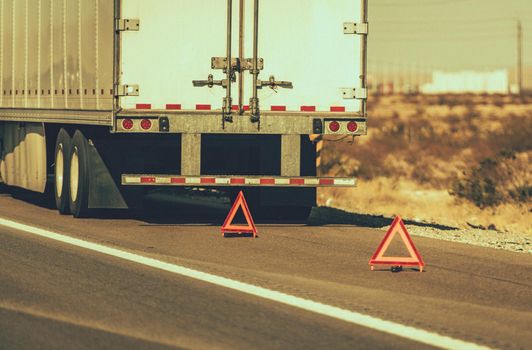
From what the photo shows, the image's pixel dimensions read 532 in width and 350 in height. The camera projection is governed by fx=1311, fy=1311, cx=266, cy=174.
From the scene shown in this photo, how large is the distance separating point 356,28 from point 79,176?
4.47 m

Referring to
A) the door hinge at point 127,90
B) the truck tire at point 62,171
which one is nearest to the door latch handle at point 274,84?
the door hinge at point 127,90

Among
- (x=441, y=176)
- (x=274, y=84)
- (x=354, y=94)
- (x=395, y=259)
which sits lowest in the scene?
(x=441, y=176)

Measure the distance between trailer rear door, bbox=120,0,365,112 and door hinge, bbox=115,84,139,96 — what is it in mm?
53

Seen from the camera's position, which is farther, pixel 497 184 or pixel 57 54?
pixel 497 184

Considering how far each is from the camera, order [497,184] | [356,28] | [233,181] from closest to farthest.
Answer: [233,181] → [356,28] → [497,184]

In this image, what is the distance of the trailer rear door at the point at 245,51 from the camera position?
16.7 meters

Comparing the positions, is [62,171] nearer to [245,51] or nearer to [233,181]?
[233,181]

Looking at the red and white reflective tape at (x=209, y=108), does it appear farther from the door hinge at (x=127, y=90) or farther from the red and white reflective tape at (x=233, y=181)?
the red and white reflective tape at (x=233, y=181)

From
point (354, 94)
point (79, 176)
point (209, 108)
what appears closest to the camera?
point (209, 108)

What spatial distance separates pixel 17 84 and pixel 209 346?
14299 mm

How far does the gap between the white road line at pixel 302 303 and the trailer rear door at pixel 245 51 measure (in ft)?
9.12

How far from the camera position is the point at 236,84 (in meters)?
16.9

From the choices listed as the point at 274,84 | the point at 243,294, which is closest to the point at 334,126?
the point at 274,84

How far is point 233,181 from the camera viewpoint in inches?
662
